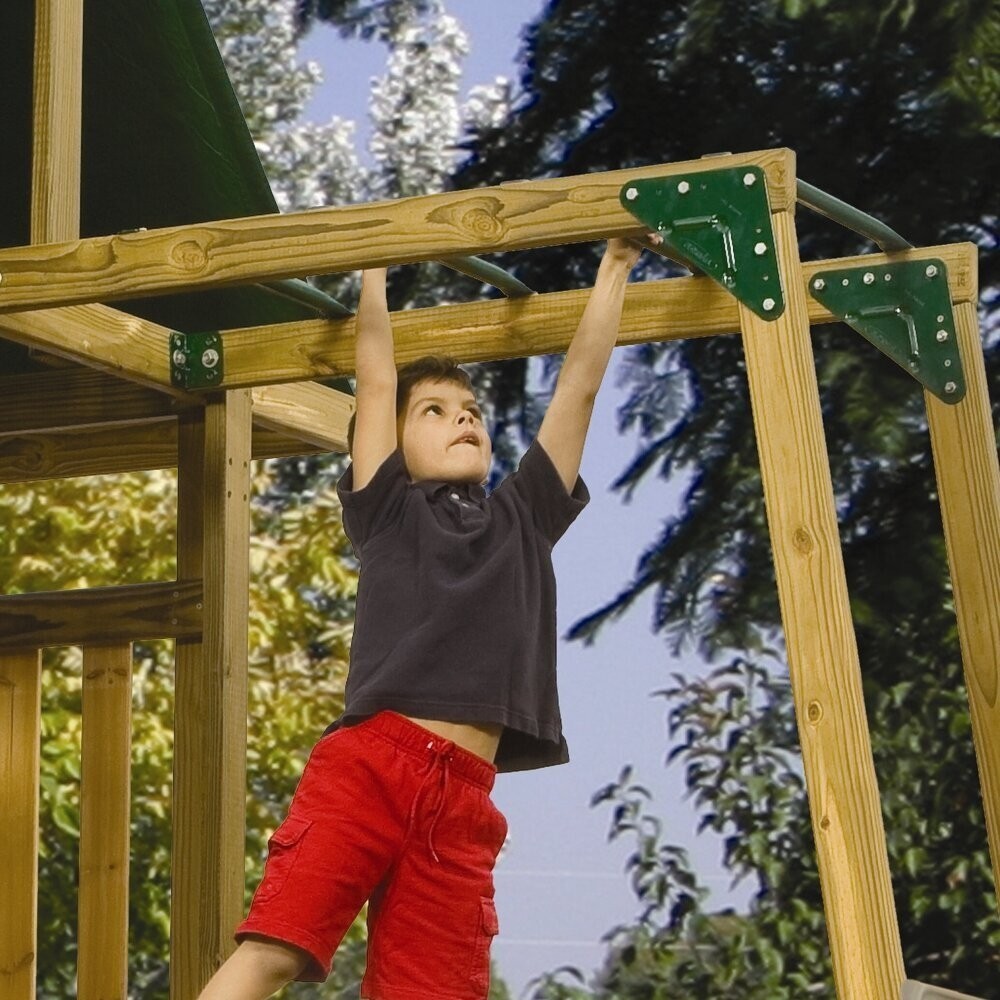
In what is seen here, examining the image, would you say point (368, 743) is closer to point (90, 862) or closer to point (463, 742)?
point (463, 742)

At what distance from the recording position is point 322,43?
32.4 feet

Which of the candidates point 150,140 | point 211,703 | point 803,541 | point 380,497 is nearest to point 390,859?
point 380,497

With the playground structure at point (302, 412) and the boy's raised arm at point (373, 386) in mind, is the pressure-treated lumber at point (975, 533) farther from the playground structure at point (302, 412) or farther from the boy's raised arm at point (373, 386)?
the boy's raised arm at point (373, 386)

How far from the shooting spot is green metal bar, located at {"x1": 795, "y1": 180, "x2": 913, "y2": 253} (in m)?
2.98

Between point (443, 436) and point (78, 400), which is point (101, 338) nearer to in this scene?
point (78, 400)

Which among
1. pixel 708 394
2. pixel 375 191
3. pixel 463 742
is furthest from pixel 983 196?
pixel 463 742

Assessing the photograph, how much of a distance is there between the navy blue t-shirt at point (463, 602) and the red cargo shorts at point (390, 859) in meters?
0.07

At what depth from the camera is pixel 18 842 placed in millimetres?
4176

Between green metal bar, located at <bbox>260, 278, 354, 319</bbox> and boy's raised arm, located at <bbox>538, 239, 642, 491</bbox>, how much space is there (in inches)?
24.3

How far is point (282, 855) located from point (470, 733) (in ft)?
1.12

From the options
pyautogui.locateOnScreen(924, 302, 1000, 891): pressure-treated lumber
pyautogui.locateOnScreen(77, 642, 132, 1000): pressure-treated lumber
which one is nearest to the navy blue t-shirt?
pyautogui.locateOnScreen(924, 302, 1000, 891): pressure-treated lumber

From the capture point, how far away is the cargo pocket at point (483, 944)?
305 cm

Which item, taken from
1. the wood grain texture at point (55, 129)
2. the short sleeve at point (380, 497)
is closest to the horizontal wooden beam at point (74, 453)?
the wood grain texture at point (55, 129)

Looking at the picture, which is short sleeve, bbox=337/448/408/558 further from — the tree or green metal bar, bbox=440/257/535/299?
the tree
